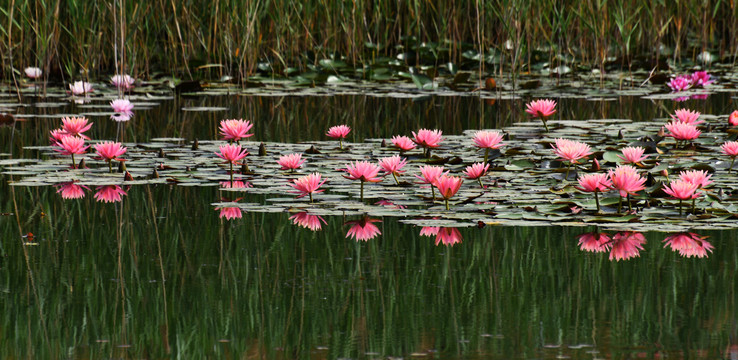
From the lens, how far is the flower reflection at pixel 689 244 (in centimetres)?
289

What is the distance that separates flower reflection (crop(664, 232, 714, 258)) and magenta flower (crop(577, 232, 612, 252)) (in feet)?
0.55

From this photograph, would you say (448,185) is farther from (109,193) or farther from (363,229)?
(109,193)

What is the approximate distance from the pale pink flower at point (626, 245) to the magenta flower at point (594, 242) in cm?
2

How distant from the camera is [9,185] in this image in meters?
4.09

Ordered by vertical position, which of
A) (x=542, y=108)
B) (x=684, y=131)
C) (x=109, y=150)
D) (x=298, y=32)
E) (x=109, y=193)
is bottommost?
(x=109, y=193)

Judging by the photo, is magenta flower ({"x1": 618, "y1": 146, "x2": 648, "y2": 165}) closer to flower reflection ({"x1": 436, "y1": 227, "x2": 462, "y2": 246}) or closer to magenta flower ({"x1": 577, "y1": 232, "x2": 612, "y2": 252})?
magenta flower ({"x1": 577, "y1": 232, "x2": 612, "y2": 252})

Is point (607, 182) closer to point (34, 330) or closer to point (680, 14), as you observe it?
Result: point (34, 330)

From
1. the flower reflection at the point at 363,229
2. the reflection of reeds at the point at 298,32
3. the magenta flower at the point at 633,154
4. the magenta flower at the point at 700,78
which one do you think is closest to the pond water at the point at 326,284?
the flower reflection at the point at 363,229

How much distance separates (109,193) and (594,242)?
1.86m


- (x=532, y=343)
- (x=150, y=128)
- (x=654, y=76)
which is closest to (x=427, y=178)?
(x=532, y=343)

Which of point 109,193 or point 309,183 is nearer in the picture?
point 309,183

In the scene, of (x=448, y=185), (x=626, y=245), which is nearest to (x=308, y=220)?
(x=448, y=185)

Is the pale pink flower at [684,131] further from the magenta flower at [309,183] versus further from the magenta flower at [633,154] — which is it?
the magenta flower at [309,183]

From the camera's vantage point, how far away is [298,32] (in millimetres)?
9312
